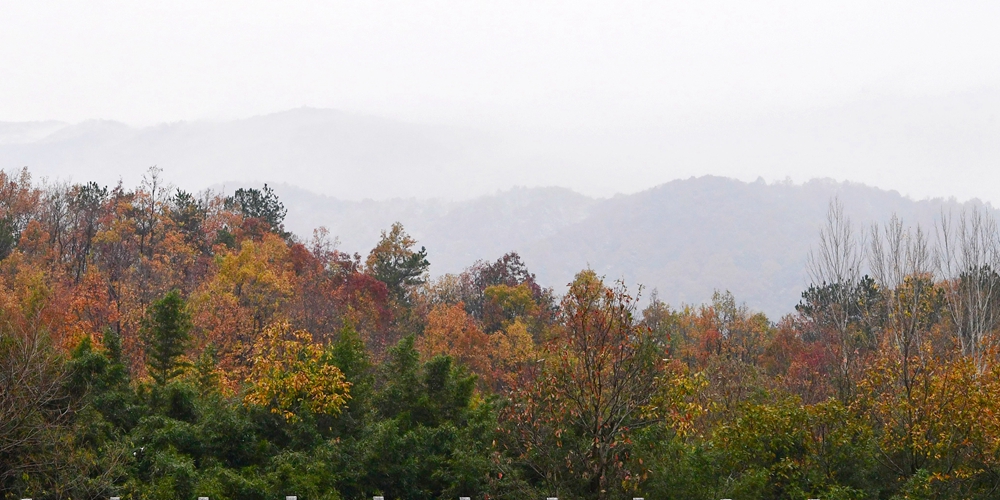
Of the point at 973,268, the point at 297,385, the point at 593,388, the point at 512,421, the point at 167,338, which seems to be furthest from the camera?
the point at 973,268

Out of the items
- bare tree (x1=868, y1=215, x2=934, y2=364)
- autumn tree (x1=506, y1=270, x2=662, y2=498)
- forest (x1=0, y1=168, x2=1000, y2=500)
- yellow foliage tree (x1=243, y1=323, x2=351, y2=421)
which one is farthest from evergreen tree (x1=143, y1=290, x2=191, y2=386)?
bare tree (x1=868, y1=215, x2=934, y2=364)

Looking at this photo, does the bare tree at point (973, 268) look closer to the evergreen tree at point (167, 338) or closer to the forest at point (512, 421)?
the forest at point (512, 421)

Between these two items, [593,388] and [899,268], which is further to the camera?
[899,268]

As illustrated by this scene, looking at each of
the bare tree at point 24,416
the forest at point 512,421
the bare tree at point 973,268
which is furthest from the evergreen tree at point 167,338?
the bare tree at point 973,268

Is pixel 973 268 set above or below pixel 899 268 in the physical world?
above

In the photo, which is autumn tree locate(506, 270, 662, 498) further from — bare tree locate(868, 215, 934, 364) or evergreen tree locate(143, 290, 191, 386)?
bare tree locate(868, 215, 934, 364)

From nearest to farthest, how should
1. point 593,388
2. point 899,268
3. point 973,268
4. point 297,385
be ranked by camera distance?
1. point 593,388
2. point 297,385
3. point 899,268
4. point 973,268

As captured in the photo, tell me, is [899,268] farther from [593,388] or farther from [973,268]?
[593,388]

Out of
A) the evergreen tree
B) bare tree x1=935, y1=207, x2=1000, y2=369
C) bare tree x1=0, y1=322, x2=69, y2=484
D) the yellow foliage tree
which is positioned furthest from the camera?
bare tree x1=935, y1=207, x2=1000, y2=369

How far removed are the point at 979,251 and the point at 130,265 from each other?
35257 millimetres

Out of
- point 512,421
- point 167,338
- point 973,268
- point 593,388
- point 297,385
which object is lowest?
point 512,421

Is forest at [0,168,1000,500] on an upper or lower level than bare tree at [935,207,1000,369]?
lower

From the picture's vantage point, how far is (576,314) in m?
10.8

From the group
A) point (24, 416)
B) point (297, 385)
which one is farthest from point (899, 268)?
point (24, 416)
